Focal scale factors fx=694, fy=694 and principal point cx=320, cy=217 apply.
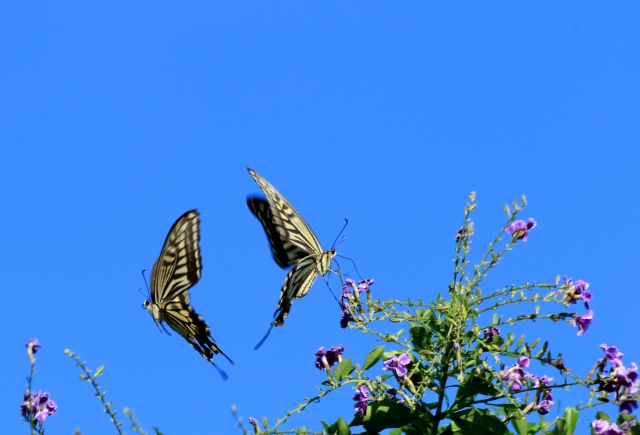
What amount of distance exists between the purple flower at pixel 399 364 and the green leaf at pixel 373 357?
0.18 m

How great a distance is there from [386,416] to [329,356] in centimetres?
69

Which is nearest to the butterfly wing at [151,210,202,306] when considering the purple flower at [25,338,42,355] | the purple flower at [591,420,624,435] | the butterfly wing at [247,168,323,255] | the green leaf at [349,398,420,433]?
the butterfly wing at [247,168,323,255]

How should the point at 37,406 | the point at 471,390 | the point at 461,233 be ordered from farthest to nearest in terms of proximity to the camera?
the point at 461,233 → the point at 37,406 → the point at 471,390

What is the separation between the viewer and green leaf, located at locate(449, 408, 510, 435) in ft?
10.9

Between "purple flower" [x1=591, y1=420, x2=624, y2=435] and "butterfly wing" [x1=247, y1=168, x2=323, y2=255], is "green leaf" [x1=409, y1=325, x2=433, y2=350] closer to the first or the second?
"purple flower" [x1=591, y1=420, x2=624, y2=435]

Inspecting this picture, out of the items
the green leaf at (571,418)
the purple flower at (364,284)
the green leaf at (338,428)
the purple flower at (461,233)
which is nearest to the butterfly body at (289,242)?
the purple flower at (364,284)

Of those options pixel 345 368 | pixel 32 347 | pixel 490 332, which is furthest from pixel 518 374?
pixel 32 347

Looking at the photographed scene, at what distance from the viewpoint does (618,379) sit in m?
3.50

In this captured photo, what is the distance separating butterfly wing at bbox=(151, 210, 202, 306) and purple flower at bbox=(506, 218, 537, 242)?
2804 millimetres

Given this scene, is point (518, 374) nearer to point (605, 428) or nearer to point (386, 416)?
point (605, 428)

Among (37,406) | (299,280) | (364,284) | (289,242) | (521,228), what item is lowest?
(521,228)

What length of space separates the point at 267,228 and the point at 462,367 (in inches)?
112

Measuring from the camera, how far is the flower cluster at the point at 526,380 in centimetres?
362

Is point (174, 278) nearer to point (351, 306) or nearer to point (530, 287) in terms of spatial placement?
point (351, 306)
